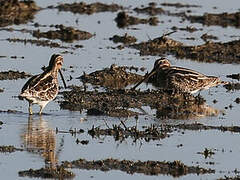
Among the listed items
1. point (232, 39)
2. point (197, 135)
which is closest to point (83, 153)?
point (197, 135)

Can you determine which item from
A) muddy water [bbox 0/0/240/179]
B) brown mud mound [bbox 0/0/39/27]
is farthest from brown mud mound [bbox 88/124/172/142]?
brown mud mound [bbox 0/0/39/27]

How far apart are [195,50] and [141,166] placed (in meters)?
10.9

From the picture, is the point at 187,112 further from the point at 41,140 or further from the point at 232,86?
the point at 41,140

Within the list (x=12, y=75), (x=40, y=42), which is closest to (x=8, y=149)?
(x=12, y=75)

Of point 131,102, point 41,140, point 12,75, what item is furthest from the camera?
point 12,75

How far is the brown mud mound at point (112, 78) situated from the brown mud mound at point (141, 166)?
6.13 metres

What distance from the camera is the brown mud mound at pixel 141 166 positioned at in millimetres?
12414

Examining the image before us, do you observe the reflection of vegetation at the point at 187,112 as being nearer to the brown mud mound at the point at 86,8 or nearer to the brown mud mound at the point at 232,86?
the brown mud mound at the point at 232,86

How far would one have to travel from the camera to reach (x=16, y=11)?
27.4 meters

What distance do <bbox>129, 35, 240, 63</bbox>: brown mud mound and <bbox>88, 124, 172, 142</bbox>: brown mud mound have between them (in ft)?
27.2

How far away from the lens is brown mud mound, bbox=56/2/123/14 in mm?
29234

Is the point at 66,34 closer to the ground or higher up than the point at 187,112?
higher up

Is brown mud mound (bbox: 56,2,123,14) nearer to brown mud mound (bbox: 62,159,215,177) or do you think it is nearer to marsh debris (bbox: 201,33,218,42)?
marsh debris (bbox: 201,33,218,42)

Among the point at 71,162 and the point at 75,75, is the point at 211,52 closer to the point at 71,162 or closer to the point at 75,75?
the point at 75,75
